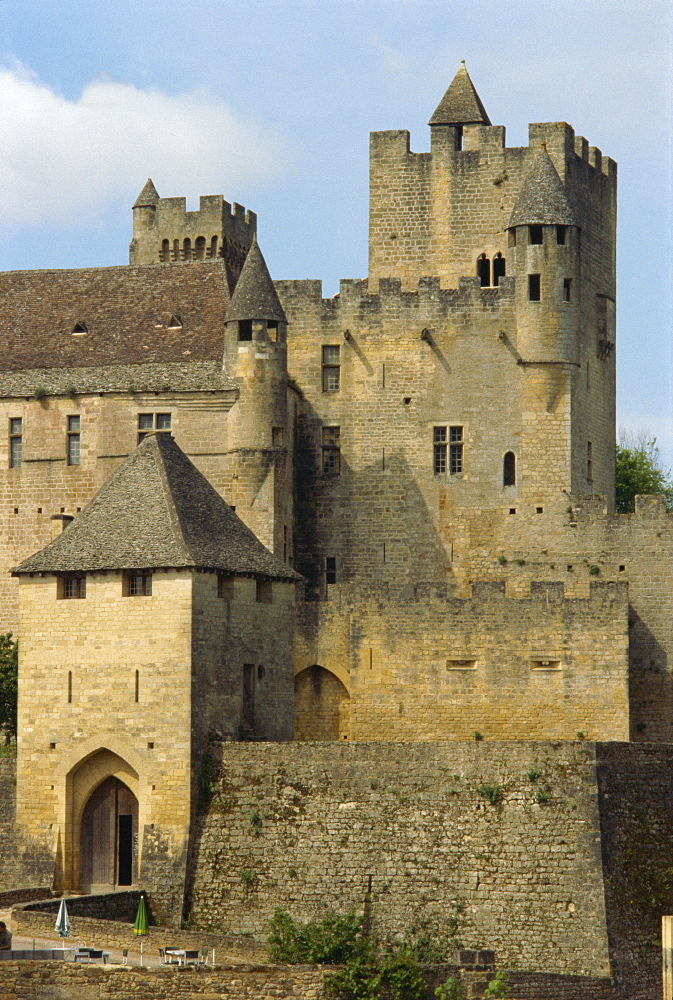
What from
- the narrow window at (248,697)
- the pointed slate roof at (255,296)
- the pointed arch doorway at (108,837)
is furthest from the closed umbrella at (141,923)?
the pointed slate roof at (255,296)

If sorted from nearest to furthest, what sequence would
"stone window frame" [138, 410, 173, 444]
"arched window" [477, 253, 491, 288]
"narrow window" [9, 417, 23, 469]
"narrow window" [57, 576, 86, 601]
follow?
"narrow window" [57, 576, 86, 601] → "stone window frame" [138, 410, 173, 444] → "narrow window" [9, 417, 23, 469] → "arched window" [477, 253, 491, 288]

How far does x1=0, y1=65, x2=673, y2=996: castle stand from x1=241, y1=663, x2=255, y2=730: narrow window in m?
0.07

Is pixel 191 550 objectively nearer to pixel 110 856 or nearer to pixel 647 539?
pixel 110 856

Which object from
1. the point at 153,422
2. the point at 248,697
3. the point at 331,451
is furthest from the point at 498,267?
the point at 248,697

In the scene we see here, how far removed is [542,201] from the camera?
60781mm

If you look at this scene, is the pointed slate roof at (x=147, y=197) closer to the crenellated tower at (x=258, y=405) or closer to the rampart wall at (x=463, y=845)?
the crenellated tower at (x=258, y=405)

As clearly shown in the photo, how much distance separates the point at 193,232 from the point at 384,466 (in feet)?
48.8

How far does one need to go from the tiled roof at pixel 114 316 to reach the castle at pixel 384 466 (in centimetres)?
9

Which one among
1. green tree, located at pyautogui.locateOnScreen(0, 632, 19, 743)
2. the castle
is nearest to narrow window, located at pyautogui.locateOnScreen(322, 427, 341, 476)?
the castle

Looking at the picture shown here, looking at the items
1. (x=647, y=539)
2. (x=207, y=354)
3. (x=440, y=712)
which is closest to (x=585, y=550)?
(x=647, y=539)

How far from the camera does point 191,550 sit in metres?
47.6

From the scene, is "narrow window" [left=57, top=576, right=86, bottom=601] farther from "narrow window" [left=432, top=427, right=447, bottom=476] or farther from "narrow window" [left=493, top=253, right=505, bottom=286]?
"narrow window" [left=493, top=253, right=505, bottom=286]

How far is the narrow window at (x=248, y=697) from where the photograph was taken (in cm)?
4878

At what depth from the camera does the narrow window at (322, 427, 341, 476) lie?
61812 millimetres
